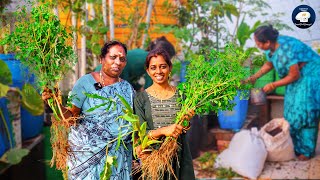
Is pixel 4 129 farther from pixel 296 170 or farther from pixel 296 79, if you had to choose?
pixel 296 170

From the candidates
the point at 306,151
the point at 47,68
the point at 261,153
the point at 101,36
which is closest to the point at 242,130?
the point at 261,153

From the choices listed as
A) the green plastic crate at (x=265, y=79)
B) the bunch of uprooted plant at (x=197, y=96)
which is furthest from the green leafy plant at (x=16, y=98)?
the green plastic crate at (x=265, y=79)

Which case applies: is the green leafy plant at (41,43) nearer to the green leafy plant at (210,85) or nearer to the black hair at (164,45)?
the green leafy plant at (210,85)

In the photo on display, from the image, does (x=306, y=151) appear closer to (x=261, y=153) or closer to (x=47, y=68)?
(x=261, y=153)

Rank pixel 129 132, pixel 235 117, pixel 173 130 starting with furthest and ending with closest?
pixel 235 117 < pixel 129 132 < pixel 173 130

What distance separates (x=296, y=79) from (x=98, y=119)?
2.34 meters

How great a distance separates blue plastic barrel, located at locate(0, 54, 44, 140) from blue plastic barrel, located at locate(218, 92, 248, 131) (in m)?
1.80

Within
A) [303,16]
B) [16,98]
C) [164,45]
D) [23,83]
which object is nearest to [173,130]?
[16,98]

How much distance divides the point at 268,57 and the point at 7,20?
2499 mm

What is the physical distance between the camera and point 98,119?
318cm

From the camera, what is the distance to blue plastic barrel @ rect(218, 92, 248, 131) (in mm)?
4945

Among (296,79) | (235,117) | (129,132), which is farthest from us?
(235,117)

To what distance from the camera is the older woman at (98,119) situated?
3.15 metres

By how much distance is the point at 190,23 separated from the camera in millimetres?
4973
